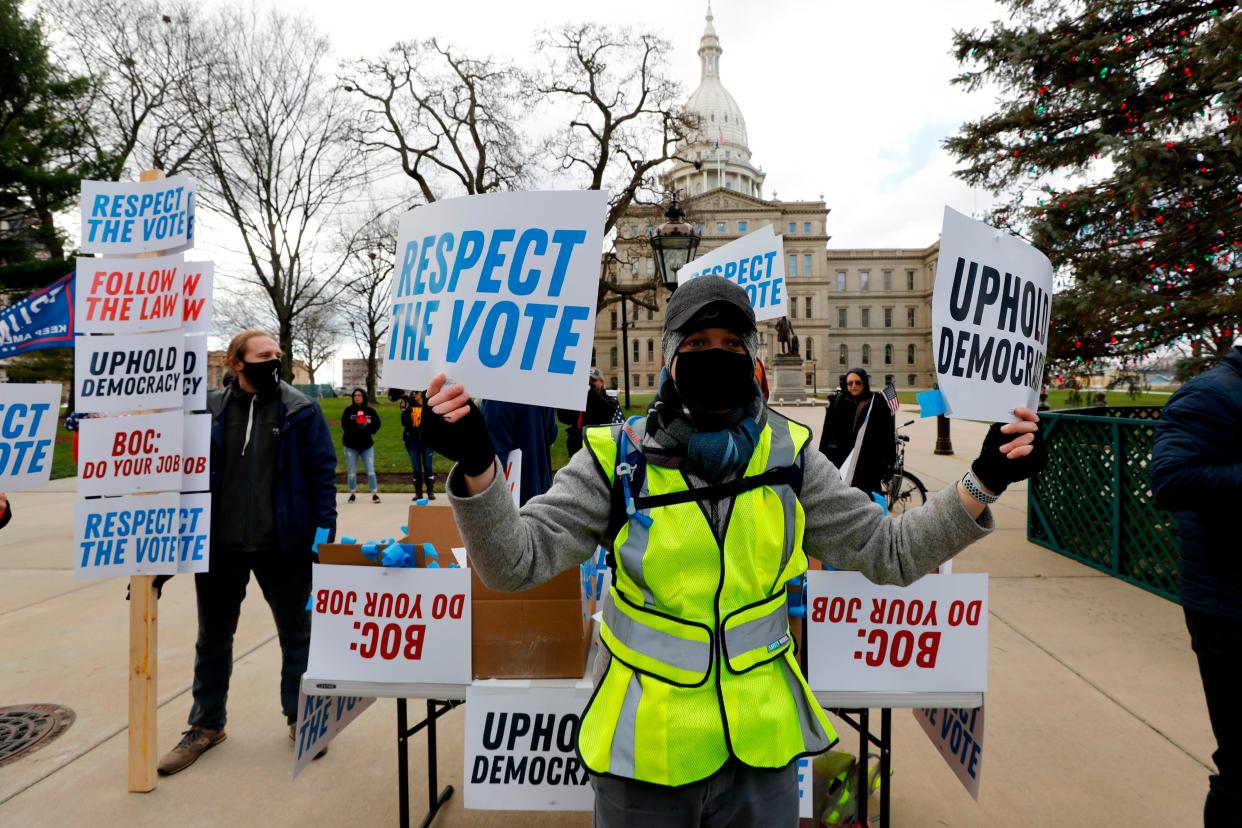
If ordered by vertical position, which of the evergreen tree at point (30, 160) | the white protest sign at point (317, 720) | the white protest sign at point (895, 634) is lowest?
the white protest sign at point (317, 720)

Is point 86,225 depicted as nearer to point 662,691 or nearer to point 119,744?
point 119,744

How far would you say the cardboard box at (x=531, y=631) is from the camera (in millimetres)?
A: 2541

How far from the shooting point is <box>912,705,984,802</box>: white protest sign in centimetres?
259

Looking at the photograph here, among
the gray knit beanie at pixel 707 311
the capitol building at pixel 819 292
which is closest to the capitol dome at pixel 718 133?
the capitol building at pixel 819 292

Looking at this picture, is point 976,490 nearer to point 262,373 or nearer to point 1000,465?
point 1000,465

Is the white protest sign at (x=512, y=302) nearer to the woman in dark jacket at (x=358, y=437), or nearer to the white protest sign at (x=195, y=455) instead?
the white protest sign at (x=195, y=455)

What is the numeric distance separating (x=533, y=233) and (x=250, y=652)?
14.1 feet

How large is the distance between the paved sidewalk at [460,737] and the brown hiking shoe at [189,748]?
0.06 meters

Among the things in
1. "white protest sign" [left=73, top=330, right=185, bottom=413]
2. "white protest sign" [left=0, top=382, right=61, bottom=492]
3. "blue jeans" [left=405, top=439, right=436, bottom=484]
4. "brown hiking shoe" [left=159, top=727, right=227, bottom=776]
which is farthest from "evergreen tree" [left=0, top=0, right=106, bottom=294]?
"brown hiking shoe" [left=159, top=727, right=227, bottom=776]

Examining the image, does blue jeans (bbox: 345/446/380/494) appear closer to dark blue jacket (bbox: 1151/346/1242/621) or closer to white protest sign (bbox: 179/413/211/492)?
white protest sign (bbox: 179/413/211/492)

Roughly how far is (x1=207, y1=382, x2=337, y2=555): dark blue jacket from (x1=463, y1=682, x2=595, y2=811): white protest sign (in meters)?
1.49

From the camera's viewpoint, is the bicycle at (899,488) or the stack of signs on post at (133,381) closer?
the stack of signs on post at (133,381)

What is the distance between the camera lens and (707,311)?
5.50ft

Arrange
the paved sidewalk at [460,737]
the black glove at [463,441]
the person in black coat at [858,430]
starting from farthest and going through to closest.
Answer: the person in black coat at [858,430] → the paved sidewalk at [460,737] → the black glove at [463,441]
